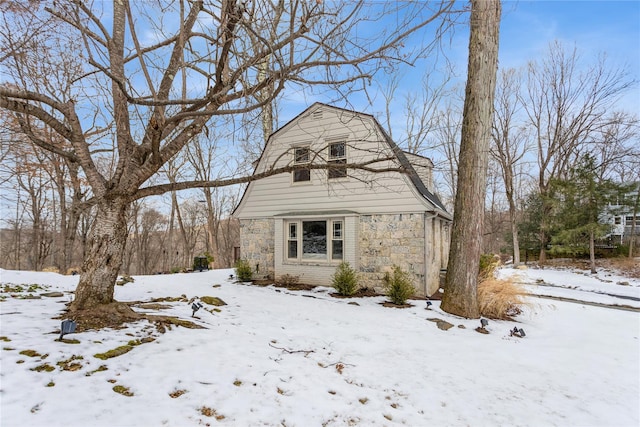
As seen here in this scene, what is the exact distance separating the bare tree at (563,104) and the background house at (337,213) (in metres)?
13.0

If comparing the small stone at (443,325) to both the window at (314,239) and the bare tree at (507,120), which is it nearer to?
the window at (314,239)

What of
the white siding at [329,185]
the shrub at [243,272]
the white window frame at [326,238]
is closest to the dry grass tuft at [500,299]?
the white siding at [329,185]

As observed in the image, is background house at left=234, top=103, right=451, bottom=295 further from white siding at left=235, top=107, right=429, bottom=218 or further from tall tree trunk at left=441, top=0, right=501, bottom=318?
tall tree trunk at left=441, top=0, right=501, bottom=318

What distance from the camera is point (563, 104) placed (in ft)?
55.8

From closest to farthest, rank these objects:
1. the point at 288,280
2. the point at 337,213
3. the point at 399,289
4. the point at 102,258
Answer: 1. the point at 102,258
2. the point at 399,289
3. the point at 337,213
4. the point at 288,280

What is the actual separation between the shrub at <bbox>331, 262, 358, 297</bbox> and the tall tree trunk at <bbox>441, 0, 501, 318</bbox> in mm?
2326

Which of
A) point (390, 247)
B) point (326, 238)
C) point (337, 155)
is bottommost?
point (390, 247)

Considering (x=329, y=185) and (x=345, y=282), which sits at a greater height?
(x=329, y=185)

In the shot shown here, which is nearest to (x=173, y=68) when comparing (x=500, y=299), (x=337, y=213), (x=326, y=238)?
(x=337, y=213)

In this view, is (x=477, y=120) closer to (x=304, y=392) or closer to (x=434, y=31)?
(x=434, y=31)

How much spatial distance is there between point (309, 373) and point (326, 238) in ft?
18.5

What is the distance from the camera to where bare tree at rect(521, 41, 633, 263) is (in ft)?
52.9

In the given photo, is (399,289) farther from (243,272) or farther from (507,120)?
(507,120)

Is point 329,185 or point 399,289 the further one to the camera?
point 329,185
